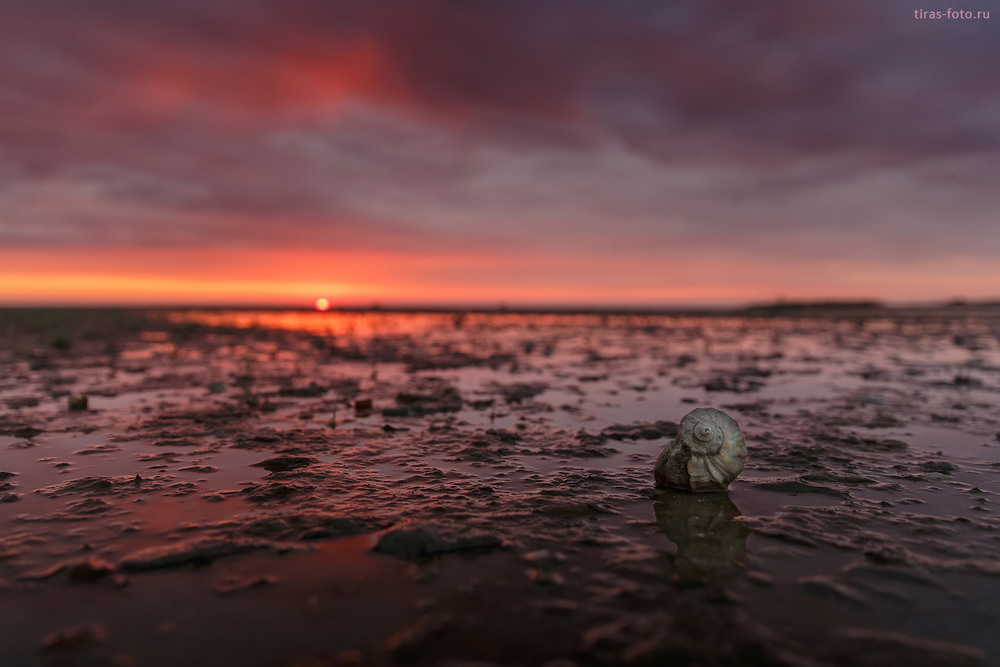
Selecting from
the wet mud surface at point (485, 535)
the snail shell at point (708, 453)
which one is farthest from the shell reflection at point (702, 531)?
the snail shell at point (708, 453)

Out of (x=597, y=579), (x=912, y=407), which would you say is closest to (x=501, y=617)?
(x=597, y=579)

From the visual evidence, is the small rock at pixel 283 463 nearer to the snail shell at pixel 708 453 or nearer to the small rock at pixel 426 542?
the small rock at pixel 426 542

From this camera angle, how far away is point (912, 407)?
11.3 metres

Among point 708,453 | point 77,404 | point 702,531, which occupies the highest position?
point 708,453

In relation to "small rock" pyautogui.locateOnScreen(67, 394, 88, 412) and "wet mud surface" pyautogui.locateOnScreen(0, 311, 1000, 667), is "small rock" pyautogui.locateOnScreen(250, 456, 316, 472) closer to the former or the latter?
"wet mud surface" pyautogui.locateOnScreen(0, 311, 1000, 667)

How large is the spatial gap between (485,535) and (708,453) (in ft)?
9.40

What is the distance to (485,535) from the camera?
16.1ft

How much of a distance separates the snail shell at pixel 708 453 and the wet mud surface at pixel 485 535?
0.22 metres

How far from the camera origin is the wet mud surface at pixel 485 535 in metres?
3.51

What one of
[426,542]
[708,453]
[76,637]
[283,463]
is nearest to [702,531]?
[708,453]

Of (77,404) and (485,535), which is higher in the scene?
(77,404)

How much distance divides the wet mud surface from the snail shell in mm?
219

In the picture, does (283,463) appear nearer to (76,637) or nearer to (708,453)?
(76,637)

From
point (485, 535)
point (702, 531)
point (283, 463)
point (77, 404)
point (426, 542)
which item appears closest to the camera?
point (426, 542)
